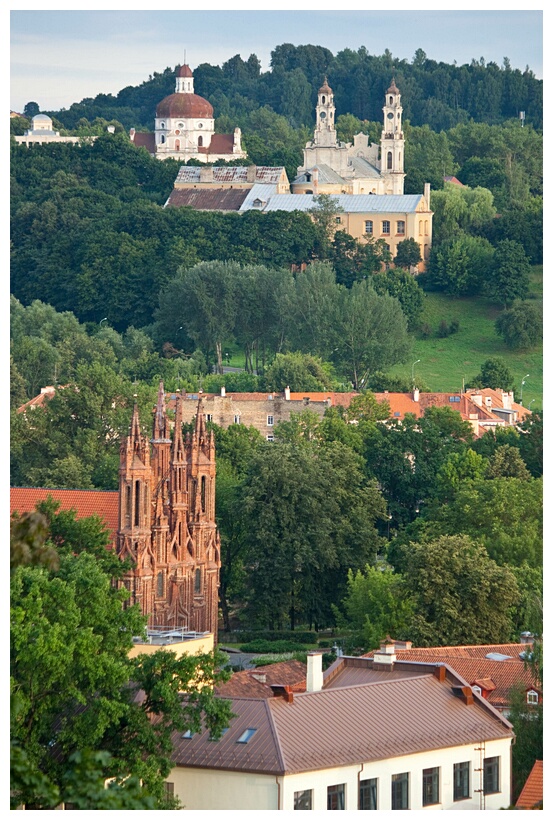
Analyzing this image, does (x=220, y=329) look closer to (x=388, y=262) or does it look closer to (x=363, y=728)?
(x=388, y=262)

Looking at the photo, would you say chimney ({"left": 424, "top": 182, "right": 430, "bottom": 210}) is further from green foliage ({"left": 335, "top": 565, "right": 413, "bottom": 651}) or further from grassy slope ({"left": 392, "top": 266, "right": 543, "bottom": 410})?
green foliage ({"left": 335, "top": 565, "right": 413, "bottom": 651})

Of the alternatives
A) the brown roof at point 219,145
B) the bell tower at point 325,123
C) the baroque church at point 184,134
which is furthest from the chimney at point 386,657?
the baroque church at point 184,134

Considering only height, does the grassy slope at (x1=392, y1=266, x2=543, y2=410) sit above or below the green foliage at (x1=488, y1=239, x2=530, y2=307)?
below

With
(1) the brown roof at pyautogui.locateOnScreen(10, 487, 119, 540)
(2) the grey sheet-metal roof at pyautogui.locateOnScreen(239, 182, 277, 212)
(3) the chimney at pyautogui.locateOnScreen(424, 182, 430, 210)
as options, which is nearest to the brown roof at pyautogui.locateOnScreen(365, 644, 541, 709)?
(1) the brown roof at pyautogui.locateOnScreen(10, 487, 119, 540)
